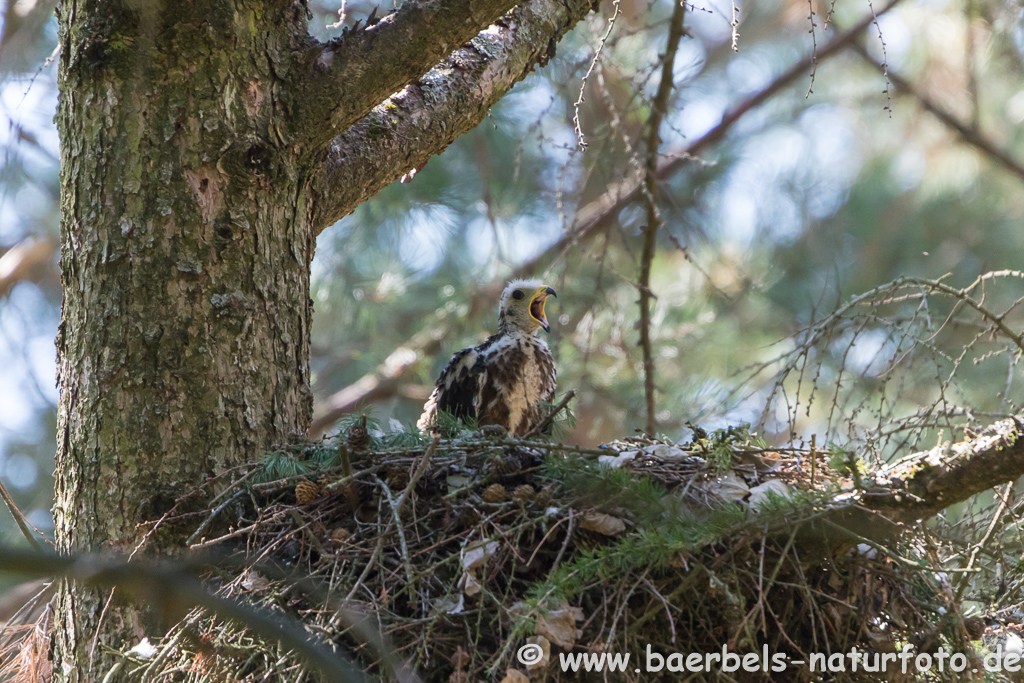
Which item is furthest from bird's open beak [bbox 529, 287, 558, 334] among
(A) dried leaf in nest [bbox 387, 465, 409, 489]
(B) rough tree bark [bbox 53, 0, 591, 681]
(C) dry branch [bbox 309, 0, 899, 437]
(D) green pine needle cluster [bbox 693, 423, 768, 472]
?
(A) dried leaf in nest [bbox 387, 465, 409, 489]

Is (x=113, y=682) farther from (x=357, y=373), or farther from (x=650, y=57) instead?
(x=357, y=373)

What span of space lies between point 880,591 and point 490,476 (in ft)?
2.79

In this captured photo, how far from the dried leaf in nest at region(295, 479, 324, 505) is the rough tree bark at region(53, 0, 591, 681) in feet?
0.81

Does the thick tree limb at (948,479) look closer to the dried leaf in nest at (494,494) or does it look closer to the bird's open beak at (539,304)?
the dried leaf in nest at (494,494)

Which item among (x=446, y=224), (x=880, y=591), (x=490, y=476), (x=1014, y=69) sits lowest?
(x=880, y=591)

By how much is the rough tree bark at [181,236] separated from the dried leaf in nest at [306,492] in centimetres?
25

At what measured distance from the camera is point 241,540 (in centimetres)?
202

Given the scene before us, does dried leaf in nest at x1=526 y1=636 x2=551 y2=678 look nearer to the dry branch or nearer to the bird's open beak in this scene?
the dry branch

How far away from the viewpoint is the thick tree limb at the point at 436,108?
8.65 ft

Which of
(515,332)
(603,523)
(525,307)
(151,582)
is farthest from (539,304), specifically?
(151,582)

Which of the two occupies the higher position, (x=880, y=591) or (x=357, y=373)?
(x=357, y=373)

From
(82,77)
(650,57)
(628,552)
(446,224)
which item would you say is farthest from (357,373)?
(628,552)

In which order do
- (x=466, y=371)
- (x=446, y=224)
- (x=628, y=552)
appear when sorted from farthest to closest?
(x=446, y=224) < (x=466, y=371) < (x=628, y=552)

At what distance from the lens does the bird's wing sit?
3441mm
